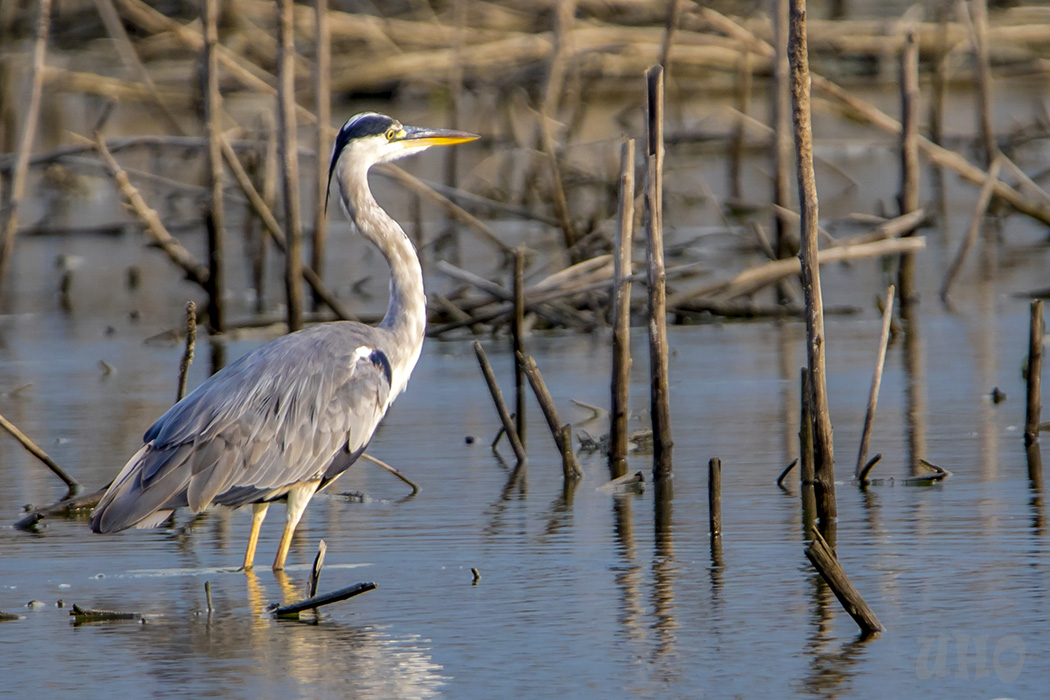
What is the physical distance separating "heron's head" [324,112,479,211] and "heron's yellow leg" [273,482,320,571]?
5.70 ft

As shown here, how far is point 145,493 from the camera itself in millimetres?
6434

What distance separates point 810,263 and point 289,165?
221 inches

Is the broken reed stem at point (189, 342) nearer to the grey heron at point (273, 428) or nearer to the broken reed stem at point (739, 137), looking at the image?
the grey heron at point (273, 428)

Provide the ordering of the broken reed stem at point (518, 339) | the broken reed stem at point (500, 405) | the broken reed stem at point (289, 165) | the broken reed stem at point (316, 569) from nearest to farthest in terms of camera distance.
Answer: the broken reed stem at point (316, 569) → the broken reed stem at point (500, 405) → the broken reed stem at point (518, 339) → the broken reed stem at point (289, 165)

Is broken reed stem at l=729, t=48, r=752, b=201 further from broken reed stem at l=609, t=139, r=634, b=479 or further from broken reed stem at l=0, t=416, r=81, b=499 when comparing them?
broken reed stem at l=0, t=416, r=81, b=499

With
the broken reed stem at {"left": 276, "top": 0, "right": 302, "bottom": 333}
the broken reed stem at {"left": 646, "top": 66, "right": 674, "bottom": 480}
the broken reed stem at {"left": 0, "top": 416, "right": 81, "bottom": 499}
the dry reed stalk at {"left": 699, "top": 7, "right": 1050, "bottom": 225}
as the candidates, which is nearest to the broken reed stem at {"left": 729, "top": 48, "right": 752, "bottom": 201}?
the dry reed stalk at {"left": 699, "top": 7, "right": 1050, "bottom": 225}

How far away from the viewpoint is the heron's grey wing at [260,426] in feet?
21.3

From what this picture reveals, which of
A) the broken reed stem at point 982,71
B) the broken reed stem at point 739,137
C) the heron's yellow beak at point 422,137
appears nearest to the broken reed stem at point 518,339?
the heron's yellow beak at point 422,137

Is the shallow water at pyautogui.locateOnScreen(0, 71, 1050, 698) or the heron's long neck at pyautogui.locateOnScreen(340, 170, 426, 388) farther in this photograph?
the heron's long neck at pyautogui.locateOnScreen(340, 170, 426, 388)

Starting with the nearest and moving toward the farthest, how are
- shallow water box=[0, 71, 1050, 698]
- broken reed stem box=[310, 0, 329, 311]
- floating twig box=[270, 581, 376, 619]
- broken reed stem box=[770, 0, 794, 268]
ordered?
1. shallow water box=[0, 71, 1050, 698]
2. floating twig box=[270, 581, 376, 619]
3. broken reed stem box=[310, 0, 329, 311]
4. broken reed stem box=[770, 0, 794, 268]

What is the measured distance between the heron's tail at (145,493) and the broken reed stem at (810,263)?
2.46 meters

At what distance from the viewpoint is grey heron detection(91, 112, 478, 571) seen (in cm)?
652

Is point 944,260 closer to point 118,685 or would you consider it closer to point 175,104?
point 118,685

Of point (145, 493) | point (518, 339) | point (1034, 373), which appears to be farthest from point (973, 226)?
point (145, 493)
